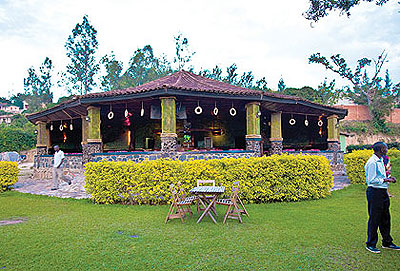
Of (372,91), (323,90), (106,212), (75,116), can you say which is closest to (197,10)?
(75,116)

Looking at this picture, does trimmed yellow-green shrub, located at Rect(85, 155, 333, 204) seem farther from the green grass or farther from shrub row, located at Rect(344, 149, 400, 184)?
shrub row, located at Rect(344, 149, 400, 184)

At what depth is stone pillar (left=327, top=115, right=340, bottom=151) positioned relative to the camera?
52.4 feet

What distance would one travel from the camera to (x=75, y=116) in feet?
50.4

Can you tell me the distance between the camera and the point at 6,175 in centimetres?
1084

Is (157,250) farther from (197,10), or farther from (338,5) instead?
(197,10)

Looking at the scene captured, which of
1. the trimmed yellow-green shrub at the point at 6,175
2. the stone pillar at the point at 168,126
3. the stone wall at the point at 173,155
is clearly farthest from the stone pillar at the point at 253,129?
the trimmed yellow-green shrub at the point at 6,175

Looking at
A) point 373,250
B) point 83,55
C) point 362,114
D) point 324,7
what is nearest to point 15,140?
point 83,55

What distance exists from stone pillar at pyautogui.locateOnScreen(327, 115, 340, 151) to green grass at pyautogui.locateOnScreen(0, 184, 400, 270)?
940 centimetres

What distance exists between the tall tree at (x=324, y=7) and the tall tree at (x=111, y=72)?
3672 centimetres

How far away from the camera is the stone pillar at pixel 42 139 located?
1598 centimetres

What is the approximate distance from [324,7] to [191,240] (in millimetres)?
10197

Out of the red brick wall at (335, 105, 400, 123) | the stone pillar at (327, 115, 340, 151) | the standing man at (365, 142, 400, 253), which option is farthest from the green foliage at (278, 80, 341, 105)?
the standing man at (365, 142, 400, 253)

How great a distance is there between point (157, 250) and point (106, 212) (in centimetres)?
302

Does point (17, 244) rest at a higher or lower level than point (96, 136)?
lower
